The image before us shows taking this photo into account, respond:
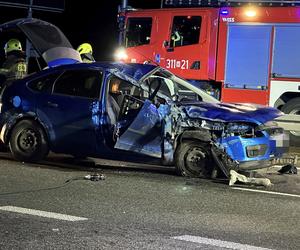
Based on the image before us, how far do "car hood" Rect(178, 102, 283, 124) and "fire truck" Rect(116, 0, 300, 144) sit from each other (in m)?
4.44

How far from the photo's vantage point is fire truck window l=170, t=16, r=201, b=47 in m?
13.4

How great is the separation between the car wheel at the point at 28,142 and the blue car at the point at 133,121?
15 mm

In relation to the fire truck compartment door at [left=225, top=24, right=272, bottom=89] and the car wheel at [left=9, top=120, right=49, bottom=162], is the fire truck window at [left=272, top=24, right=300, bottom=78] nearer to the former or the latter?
the fire truck compartment door at [left=225, top=24, right=272, bottom=89]

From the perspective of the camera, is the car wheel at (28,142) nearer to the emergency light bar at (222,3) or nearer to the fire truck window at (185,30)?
the fire truck window at (185,30)

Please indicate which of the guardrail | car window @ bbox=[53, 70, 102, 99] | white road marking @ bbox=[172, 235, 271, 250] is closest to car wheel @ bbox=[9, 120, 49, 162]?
car window @ bbox=[53, 70, 102, 99]

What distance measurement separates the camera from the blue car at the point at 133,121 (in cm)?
786

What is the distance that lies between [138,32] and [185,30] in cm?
119

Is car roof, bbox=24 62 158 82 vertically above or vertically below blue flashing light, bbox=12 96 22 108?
above

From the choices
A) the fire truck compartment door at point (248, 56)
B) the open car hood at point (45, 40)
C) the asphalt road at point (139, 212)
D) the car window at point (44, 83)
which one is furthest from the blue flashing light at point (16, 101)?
the fire truck compartment door at point (248, 56)

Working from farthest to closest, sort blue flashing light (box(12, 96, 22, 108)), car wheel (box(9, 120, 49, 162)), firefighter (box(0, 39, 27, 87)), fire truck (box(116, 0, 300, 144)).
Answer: fire truck (box(116, 0, 300, 144)), firefighter (box(0, 39, 27, 87)), blue flashing light (box(12, 96, 22, 108)), car wheel (box(9, 120, 49, 162))

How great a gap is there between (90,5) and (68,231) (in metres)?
24.4

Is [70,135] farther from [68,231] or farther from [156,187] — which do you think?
[68,231]

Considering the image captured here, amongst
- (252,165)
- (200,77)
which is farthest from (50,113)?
(200,77)

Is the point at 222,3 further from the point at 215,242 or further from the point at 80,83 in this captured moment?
the point at 215,242
